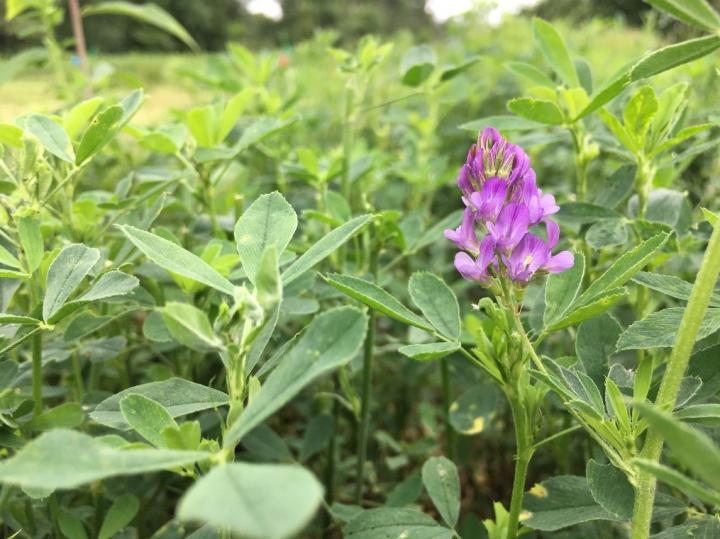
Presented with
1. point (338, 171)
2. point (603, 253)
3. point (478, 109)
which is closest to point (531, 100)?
point (603, 253)

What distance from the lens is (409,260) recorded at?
1597 mm

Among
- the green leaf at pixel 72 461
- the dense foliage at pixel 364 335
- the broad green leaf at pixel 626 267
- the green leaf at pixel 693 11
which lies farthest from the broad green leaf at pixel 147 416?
the green leaf at pixel 693 11

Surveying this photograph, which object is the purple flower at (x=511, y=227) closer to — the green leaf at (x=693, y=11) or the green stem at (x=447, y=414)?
the green leaf at (x=693, y=11)

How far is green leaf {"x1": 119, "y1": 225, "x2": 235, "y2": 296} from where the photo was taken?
637mm

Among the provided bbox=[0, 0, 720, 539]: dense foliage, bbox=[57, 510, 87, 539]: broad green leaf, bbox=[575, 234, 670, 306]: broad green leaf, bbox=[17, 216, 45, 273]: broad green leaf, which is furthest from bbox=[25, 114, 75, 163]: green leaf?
bbox=[575, 234, 670, 306]: broad green leaf

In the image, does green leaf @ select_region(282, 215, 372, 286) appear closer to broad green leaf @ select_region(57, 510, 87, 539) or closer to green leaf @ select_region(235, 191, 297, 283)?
green leaf @ select_region(235, 191, 297, 283)

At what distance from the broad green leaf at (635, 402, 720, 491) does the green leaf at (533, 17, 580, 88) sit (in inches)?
31.2

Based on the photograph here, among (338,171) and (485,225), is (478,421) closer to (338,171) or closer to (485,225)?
(485,225)

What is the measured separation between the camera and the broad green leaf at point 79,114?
0.97 metres

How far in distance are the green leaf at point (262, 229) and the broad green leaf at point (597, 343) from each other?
0.40m

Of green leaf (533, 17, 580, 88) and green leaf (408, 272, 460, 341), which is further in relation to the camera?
green leaf (533, 17, 580, 88)

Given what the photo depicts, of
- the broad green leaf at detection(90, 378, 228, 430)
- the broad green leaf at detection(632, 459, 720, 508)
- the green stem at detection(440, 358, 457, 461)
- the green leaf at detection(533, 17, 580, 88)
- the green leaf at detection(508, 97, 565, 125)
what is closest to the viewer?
the broad green leaf at detection(632, 459, 720, 508)

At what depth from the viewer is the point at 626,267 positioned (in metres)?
0.70

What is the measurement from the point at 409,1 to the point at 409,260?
30.1 m
